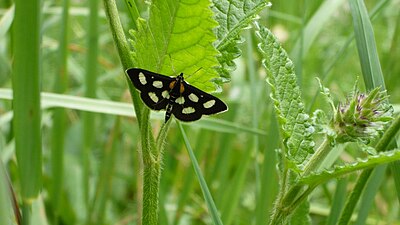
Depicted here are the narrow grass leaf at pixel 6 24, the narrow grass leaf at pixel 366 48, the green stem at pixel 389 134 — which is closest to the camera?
the green stem at pixel 389 134

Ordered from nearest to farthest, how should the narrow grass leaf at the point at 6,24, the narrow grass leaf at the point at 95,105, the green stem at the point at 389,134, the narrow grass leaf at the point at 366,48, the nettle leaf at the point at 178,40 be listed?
1. the nettle leaf at the point at 178,40
2. the green stem at the point at 389,134
3. the narrow grass leaf at the point at 366,48
4. the narrow grass leaf at the point at 95,105
5. the narrow grass leaf at the point at 6,24

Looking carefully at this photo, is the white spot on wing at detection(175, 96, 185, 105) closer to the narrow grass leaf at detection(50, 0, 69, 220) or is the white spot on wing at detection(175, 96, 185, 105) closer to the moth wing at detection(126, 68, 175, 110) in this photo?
the moth wing at detection(126, 68, 175, 110)

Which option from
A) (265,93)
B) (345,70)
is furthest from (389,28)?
(265,93)

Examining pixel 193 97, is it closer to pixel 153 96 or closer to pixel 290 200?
pixel 153 96

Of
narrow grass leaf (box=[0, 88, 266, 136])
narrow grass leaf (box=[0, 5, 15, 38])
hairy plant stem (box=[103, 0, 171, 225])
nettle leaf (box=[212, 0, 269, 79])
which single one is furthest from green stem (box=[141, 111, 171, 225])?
narrow grass leaf (box=[0, 5, 15, 38])

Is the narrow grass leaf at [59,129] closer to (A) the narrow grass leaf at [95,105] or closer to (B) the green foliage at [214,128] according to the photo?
(B) the green foliage at [214,128]

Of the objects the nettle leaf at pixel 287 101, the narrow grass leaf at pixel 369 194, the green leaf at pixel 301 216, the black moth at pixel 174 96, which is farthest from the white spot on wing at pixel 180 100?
the narrow grass leaf at pixel 369 194

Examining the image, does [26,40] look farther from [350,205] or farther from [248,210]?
[248,210]

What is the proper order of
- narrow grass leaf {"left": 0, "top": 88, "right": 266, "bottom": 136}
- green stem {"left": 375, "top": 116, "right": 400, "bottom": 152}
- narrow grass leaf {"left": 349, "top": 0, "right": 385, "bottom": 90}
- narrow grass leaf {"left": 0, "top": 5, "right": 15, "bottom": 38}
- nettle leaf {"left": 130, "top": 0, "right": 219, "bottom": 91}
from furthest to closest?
1. narrow grass leaf {"left": 0, "top": 5, "right": 15, "bottom": 38}
2. narrow grass leaf {"left": 0, "top": 88, "right": 266, "bottom": 136}
3. narrow grass leaf {"left": 349, "top": 0, "right": 385, "bottom": 90}
4. green stem {"left": 375, "top": 116, "right": 400, "bottom": 152}
5. nettle leaf {"left": 130, "top": 0, "right": 219, "bottom": 91}
